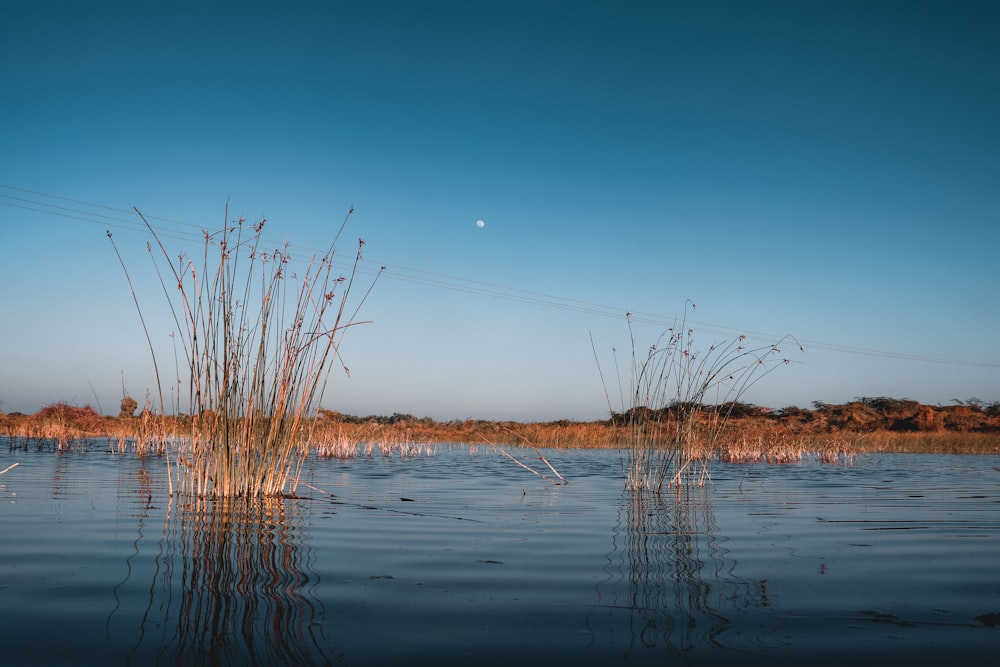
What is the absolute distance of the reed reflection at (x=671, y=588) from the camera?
1902mm

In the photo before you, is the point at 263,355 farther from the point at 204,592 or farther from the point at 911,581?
the point at 911,581

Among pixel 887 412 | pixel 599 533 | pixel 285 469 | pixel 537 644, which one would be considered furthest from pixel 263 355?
pixel 887 412

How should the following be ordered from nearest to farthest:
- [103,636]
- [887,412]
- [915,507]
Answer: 1. [103,636]
2. [915,507]
3. [887,412]

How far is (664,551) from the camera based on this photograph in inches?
127

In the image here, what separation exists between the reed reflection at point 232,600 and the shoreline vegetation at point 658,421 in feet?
5.83

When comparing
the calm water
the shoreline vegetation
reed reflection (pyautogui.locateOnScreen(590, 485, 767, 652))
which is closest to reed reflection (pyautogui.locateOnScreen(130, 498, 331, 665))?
the calm water

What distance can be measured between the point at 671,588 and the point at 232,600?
142 cm

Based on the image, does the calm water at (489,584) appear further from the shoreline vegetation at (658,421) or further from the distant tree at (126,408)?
the distant tree at (126,408)

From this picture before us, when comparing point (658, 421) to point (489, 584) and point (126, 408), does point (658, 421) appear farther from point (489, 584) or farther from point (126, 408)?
point (126, 408)

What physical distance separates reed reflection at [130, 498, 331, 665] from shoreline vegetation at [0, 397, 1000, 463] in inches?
69.9

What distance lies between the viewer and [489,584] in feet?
8.32

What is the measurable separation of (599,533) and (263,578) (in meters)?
1.97

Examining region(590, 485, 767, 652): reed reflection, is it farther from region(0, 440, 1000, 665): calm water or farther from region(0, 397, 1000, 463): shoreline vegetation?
region(0, 397, 1000, 463): shoreline vegetation

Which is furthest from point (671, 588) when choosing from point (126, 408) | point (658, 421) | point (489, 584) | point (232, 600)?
point (126, 408)
